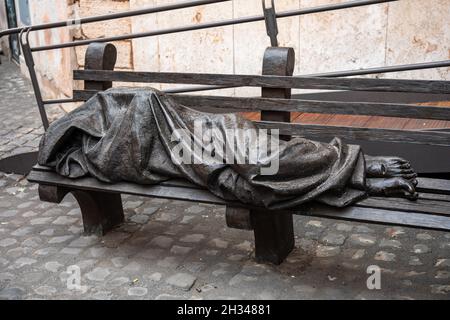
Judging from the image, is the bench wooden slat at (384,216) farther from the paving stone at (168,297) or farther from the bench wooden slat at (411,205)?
the paving stone at (168,297)

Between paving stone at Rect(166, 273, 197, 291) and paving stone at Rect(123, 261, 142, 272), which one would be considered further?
paving stone at Rect(123, 261, 142, 272)

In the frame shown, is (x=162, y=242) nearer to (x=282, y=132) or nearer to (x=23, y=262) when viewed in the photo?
(x=23, y=262)

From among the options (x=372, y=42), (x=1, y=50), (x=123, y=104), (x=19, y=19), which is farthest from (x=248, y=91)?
(x=1, y=50)

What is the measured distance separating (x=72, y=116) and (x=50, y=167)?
355 millimetres

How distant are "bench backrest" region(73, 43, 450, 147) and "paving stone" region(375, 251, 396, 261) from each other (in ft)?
2.42

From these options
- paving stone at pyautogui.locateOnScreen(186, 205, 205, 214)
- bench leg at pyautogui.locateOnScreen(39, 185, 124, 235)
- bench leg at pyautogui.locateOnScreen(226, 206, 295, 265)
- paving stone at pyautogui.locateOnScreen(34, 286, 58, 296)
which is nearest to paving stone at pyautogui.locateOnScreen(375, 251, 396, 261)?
bench leg at pyautogui.locateOnScreen(226, 206, 295, 265)

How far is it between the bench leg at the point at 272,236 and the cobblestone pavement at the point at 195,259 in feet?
0.22

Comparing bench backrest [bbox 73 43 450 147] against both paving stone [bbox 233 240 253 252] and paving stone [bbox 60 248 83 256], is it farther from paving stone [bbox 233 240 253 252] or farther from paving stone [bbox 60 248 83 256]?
paving stone [bbox 60 248 83 256]

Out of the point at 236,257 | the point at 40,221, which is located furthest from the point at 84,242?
the point at 236,257

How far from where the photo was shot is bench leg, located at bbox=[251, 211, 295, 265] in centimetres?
421

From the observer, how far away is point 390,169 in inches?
157

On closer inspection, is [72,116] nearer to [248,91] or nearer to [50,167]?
[50,167]

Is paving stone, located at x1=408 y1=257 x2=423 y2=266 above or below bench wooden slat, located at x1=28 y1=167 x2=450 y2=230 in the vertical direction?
below

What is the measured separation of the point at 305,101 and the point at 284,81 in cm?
18
